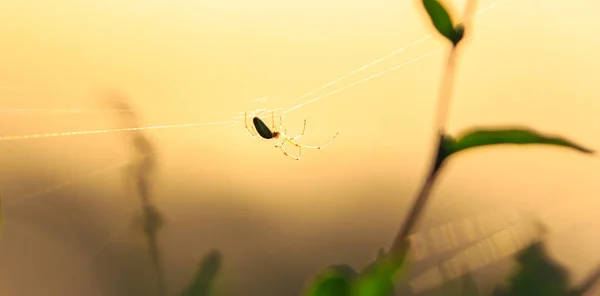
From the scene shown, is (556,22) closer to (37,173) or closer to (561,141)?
(561,141)

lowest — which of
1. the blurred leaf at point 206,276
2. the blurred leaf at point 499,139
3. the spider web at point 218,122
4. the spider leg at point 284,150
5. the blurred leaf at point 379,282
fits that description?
the blurred leaf at point 206,276

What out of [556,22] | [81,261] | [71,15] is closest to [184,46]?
[71,15]

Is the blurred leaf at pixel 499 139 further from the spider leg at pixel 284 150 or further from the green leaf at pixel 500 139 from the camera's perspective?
the spider leg at pixel 284 150

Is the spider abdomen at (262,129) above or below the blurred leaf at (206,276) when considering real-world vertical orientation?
above

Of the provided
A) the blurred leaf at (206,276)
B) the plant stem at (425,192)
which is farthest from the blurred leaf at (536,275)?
the blurred leaf at (206,276)

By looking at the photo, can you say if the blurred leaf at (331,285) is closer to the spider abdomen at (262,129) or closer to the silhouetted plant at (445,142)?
the silhouetted plant at (445,142)

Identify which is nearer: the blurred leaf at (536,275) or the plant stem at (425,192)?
A: the plant stem at (425,192)

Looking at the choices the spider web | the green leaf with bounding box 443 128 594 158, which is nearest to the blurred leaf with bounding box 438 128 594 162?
the green leaf with bounding box 443 128 594 158

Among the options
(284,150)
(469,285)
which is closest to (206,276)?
(284,150)
